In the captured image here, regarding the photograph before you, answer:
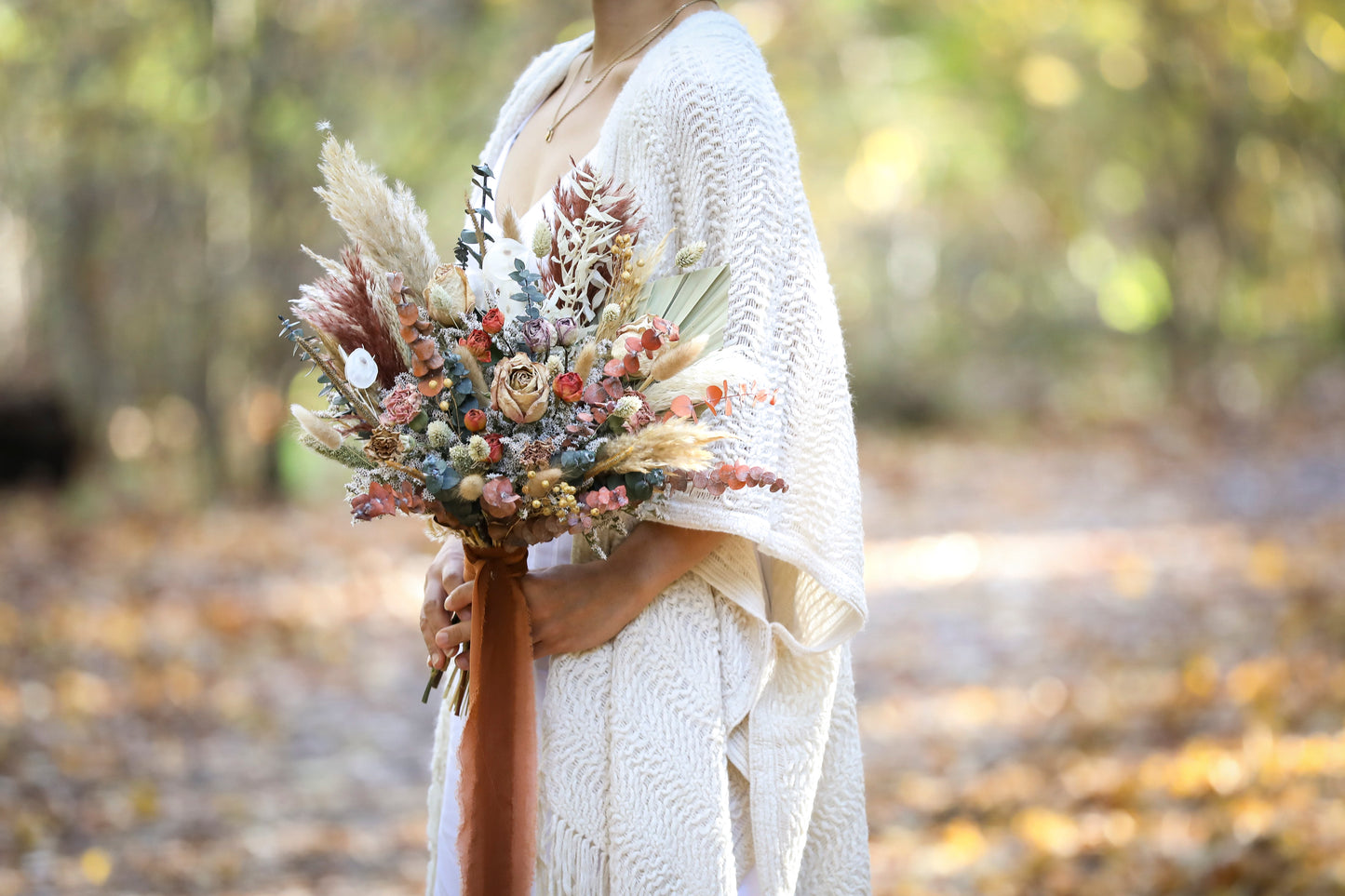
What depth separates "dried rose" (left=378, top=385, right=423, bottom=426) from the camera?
1.35 metres

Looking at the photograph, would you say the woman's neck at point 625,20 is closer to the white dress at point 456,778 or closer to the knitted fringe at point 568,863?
the white dress at point 456,778

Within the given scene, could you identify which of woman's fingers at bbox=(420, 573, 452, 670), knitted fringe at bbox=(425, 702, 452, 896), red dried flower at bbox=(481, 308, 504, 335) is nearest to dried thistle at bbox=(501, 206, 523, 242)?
red dried flower at bbox=(481, 308, 504, 335)

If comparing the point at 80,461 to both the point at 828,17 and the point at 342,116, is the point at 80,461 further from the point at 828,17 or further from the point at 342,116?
the point at 828,17

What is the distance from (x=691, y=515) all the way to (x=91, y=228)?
32.1 feet

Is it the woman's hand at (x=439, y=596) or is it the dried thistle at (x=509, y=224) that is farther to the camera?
the woman's hand at (x=439, y=596)

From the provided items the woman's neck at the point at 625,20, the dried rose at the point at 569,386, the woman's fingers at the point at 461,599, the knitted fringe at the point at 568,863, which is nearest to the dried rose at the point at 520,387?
the dried rose at the point at 569,386

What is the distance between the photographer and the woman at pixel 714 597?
5.11 ft

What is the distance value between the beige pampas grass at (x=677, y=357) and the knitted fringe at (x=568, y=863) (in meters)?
0.64

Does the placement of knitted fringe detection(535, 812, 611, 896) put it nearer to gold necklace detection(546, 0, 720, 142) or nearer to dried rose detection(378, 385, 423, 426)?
dried rose detection(378, 385, 423, 426)

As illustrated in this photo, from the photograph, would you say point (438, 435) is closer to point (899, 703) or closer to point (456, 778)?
point (456, 778)

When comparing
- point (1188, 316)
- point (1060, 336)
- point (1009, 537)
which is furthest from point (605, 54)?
point (1060, 336)

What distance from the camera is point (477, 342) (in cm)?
138

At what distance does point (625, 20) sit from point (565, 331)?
26.3 inches

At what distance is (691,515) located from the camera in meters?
1.53
